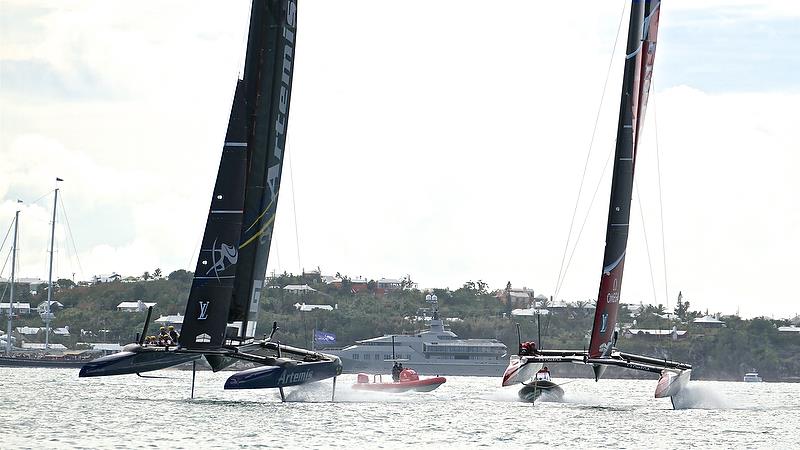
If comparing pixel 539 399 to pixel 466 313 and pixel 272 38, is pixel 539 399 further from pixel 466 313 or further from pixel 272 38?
pixel 466 313

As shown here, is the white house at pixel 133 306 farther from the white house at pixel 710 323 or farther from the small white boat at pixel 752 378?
the small white boat at pixel 752 378

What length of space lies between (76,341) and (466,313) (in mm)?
48727

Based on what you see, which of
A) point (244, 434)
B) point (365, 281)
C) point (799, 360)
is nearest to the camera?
point (244, 434)

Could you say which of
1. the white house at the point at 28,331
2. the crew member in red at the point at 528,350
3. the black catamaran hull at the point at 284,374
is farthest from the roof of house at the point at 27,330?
the crew member in red at the point at 528,350

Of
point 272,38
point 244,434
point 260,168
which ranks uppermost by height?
point 272,38

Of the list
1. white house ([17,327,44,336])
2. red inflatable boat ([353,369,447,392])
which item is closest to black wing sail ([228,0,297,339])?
red inflatable boat ([353,369,447,392])

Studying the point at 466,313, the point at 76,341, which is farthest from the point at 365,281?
the point at 76,341

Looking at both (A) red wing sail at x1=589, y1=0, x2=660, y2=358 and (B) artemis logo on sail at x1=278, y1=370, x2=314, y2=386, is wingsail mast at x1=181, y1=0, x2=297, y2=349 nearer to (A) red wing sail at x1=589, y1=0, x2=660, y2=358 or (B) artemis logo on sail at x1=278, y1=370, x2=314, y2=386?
(B) artemis logo on sail at x1=278, y1=370, x2=314, y2=386

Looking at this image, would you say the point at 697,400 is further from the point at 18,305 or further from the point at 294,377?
the point at 18,305

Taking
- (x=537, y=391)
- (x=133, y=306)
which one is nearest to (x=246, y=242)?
(x=537, y=391)

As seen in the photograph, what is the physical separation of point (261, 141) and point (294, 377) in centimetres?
808

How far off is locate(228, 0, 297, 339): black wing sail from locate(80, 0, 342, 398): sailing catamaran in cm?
3

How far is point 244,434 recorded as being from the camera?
34.8 m

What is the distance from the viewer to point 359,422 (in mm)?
39625
